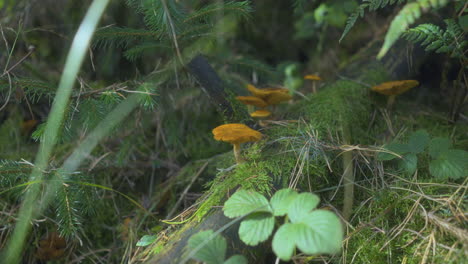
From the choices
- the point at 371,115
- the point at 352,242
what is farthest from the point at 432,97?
the point at 352,242

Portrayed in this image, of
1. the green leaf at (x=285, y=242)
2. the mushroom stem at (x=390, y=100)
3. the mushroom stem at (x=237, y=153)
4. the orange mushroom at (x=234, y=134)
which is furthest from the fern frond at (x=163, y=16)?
the mushroom stem at (x=390, y=100)

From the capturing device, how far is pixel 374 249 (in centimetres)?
152

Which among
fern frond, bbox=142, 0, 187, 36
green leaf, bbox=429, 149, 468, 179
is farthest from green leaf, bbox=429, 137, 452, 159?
fern frond, bbox=142, 0, 187, 36

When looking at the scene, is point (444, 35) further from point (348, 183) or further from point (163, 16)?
point (163, 16)

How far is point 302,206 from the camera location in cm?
129

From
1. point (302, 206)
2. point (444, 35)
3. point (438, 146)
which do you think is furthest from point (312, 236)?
point (444, 35)

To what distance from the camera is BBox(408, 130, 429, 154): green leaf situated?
5.80 ft

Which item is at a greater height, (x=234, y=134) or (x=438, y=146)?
(x=234, y=134)

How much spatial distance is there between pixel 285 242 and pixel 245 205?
242 millimetres

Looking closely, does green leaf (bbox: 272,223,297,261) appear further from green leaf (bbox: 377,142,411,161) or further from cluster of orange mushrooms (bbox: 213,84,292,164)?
green leaf (bbox: 377,142,411,161)

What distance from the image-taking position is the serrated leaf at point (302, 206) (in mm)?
1277

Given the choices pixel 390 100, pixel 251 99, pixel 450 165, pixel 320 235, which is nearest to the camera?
pixel 320 235

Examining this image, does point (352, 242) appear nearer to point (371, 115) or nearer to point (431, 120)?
point (371, 115)

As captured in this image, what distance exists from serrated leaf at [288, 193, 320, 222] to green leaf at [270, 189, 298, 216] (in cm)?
2
